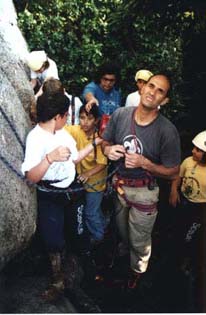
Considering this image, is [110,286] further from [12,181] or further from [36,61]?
[36,61]

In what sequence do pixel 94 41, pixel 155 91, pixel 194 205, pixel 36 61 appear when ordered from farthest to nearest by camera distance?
1. pixel 94 41
2. pixel 36 61
3. pixel 194 205
4. pixel 155 91

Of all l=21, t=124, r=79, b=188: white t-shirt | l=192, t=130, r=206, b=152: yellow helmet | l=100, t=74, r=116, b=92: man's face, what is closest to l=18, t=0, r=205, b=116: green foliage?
l=100, t=74, r=116, b=92: man's face

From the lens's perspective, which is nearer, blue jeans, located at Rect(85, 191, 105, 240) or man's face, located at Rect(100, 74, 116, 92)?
blue jeans, located at Rect(85, 191, 105, 240)

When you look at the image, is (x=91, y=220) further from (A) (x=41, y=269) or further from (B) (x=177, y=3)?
(B) (x=177, y=3)

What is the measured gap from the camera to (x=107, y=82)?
611 cm

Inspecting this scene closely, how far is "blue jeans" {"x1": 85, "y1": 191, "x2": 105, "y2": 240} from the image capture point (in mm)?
5355

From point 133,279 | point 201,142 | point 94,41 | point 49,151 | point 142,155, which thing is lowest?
point 133,279

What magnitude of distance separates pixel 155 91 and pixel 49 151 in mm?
1253

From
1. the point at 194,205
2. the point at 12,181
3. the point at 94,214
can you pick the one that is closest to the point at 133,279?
the point at 94,214

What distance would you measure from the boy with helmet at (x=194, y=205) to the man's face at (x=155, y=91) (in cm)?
111

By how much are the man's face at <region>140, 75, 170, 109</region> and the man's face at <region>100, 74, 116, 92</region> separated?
1533 millimetres

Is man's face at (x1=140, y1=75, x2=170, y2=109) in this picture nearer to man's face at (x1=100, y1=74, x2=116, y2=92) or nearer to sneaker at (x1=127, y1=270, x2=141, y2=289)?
man's face at (x1=100, y1=74, x2=116, y2=92)

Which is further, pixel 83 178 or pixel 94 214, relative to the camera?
pixel 94 214

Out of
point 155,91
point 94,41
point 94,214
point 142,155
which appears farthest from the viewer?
point 94,41
